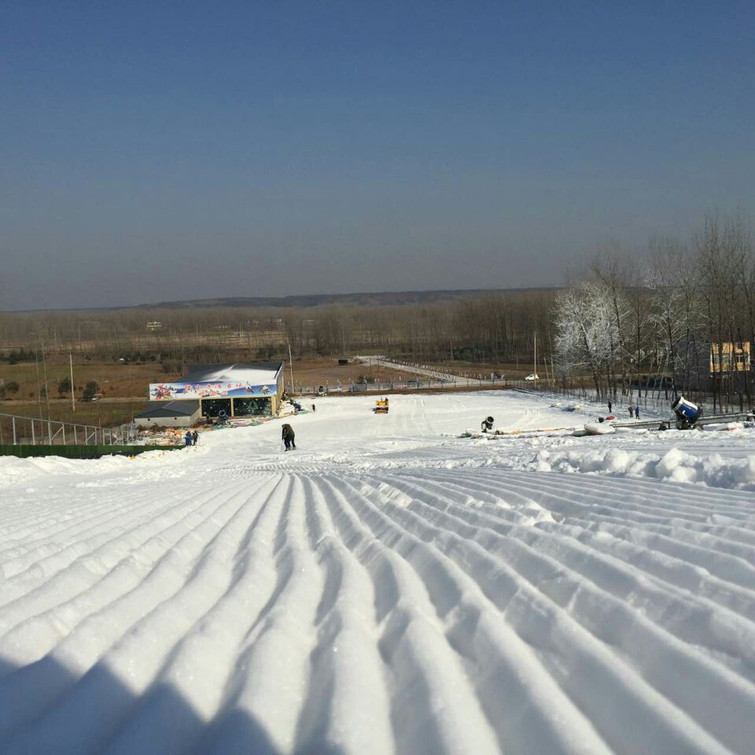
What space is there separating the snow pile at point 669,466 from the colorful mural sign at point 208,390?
104 ft

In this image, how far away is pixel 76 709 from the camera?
80.7 inches

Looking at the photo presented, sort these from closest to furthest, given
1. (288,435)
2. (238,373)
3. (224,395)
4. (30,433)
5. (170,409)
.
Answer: (30,433) → (288,435) → (170,409) → (224,395) → (238,373)

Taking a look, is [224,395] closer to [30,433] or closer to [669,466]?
[30,433]

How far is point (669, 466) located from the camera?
229 inches

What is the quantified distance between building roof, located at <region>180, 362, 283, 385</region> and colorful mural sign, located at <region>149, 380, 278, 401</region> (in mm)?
342

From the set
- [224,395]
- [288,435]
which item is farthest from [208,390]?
[288,435]

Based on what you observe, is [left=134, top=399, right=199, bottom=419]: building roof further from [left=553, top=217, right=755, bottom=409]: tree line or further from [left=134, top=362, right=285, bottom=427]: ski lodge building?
[left=553, top=217, right=755, bottom=409]: tree line

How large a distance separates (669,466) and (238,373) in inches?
1454

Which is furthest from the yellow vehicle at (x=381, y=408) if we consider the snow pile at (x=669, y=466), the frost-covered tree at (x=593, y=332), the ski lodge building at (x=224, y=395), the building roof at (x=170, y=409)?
the snow pile at (x=669, y=466)

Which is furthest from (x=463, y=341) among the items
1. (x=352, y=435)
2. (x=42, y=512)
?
(x=42, y=512)

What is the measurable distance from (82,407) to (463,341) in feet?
194

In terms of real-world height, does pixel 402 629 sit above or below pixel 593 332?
below

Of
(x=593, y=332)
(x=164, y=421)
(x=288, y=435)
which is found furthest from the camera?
(x=593, y=332)

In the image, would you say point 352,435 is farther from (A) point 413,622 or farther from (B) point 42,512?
(A) point 413,622
